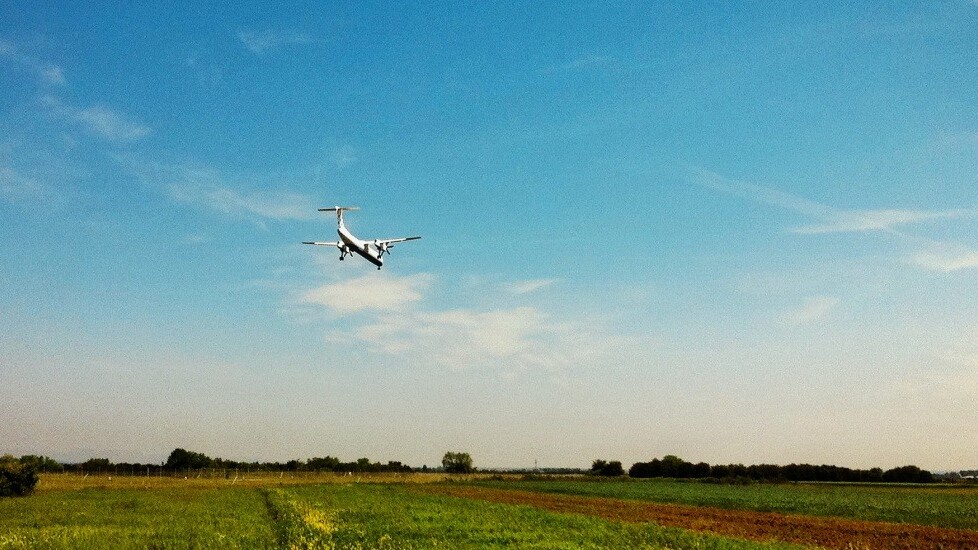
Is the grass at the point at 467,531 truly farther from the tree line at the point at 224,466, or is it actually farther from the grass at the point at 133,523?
the tree line at the point at 224,466

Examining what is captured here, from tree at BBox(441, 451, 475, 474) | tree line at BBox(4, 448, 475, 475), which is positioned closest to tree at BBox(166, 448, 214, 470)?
tree line at BBox(4, 448, 475, 475)

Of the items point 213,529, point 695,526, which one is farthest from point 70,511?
point 695,526

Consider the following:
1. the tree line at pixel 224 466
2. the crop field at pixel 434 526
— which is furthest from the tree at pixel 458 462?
the crop field at pixel 434 526

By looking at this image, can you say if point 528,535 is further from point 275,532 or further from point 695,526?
point 695,526

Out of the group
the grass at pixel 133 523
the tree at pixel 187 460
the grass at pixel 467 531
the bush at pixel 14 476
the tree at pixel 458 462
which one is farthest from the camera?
the tree at pixel 458 462

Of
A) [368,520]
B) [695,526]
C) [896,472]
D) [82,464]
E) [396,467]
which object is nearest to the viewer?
[368,520]

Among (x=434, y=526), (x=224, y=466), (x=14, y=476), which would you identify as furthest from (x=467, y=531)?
(x=224, y=466)
